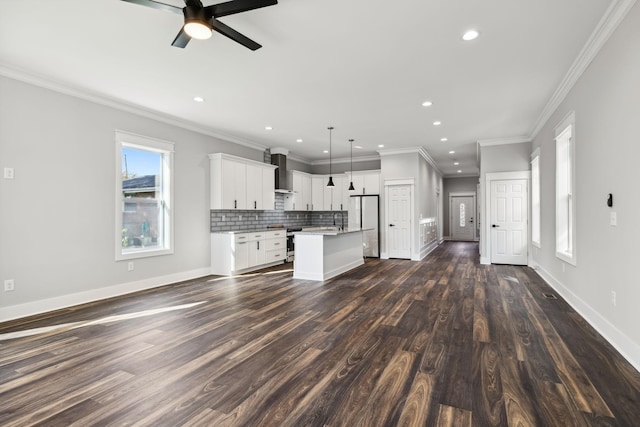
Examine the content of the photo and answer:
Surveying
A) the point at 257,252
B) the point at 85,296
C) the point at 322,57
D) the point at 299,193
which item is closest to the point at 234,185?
the point at 257,252

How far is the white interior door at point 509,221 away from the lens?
283 inches

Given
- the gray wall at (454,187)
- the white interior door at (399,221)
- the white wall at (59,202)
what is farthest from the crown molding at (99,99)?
the gray wall at (454,187)

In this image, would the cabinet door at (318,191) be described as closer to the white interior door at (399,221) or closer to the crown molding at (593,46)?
the white interior door at (399,221)

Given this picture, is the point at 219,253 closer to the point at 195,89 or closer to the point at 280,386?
the point at 195,89

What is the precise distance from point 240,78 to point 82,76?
190cm

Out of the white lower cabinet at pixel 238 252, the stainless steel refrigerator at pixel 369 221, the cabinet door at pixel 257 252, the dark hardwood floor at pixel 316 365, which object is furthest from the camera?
the stainless steel refrigerator at pixel 369 221

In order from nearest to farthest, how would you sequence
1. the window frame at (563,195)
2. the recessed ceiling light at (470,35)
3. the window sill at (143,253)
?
the recessed ceiling light at (470,35) < the window frame at (563,195) < the window sill at (143,253)

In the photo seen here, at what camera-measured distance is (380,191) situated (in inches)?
349

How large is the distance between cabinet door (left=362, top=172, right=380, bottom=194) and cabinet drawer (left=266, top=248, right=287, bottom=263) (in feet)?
9.39

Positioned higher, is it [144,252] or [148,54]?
[148,54]

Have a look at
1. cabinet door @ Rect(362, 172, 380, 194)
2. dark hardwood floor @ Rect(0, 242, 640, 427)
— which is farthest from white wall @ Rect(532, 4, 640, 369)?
cabinet door @ Rect(362, 172, 380, 194)

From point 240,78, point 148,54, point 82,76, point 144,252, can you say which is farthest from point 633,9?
point 144,252

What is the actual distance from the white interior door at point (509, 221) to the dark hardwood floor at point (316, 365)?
3.06 meters

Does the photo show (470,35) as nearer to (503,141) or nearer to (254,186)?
(503,141)
